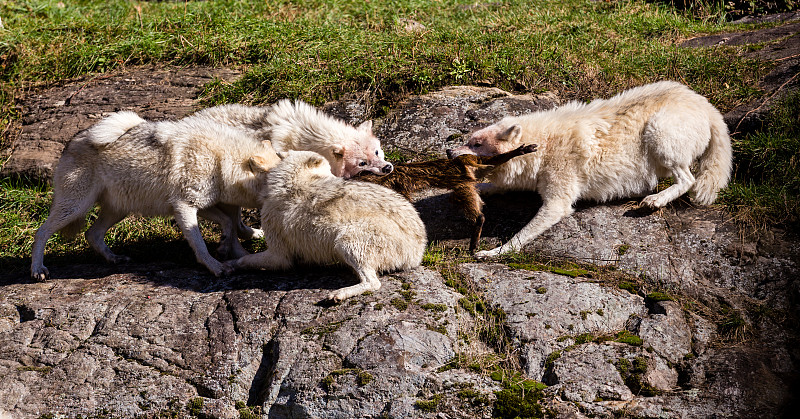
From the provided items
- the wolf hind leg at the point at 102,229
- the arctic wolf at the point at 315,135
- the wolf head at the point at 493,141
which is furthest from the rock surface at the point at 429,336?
the arctic wolf at the point at 315,135

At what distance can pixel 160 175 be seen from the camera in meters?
6.03

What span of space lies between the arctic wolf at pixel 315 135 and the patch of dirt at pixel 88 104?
150 centimetres

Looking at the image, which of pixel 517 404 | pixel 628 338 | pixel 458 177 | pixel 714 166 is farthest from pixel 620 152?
pixel 517 404

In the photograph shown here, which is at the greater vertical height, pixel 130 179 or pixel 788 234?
pixel 130 179

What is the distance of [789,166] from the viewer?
265 inches

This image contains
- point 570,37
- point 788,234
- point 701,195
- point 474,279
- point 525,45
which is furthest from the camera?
point 570,37

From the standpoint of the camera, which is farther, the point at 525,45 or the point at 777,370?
the point at 525,45

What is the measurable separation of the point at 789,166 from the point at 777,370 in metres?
3.15

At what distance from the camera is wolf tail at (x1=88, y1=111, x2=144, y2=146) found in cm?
620

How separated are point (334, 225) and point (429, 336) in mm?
1273

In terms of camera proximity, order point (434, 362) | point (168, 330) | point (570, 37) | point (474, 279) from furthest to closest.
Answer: point (570, 37), point (474, 279), point (168, 330), point (434, 362)

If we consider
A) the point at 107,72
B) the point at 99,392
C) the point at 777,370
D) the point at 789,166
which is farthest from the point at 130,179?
the point at 789,166

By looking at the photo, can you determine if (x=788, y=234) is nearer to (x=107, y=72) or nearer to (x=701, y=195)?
(x=701, y=195)

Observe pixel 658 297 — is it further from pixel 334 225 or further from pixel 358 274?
pixel 334 225
